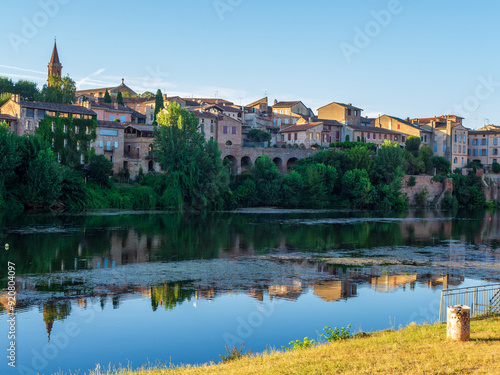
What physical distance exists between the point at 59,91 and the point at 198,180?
27.1 metres

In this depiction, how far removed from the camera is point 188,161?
185 feet

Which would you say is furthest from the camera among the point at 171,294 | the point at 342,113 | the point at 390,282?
the point at 342,113

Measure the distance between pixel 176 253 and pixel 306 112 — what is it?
80.7 metres

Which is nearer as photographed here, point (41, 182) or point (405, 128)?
point (41, 182)

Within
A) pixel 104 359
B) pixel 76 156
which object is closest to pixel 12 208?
pixel 76 156

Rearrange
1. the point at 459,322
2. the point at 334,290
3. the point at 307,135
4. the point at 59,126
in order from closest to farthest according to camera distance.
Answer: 1. the point at 459,322
2. the point at 334,290
3. the point at 59,126
4. the point at 307,135

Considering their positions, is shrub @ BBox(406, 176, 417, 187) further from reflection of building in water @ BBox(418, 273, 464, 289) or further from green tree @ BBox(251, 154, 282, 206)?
reflection of building in water @ BBox(418, 273, 464, 289)

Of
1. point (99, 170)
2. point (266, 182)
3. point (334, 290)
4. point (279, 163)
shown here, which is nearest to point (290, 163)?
point (279, 163)

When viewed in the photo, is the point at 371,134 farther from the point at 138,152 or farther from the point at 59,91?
the point at 59,91

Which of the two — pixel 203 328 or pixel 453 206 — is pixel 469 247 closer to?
pixel 203 328

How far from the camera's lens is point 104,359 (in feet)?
44.3

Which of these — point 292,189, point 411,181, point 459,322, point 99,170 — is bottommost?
point 459,322

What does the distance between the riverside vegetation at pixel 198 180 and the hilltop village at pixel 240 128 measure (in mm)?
3898

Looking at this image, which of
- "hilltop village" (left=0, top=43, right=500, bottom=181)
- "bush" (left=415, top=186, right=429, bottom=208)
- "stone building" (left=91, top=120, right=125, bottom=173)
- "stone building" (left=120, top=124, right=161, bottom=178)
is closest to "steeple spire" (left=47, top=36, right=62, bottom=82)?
"hilltop village" (left=0, top=43, right=500, bottom=181)
